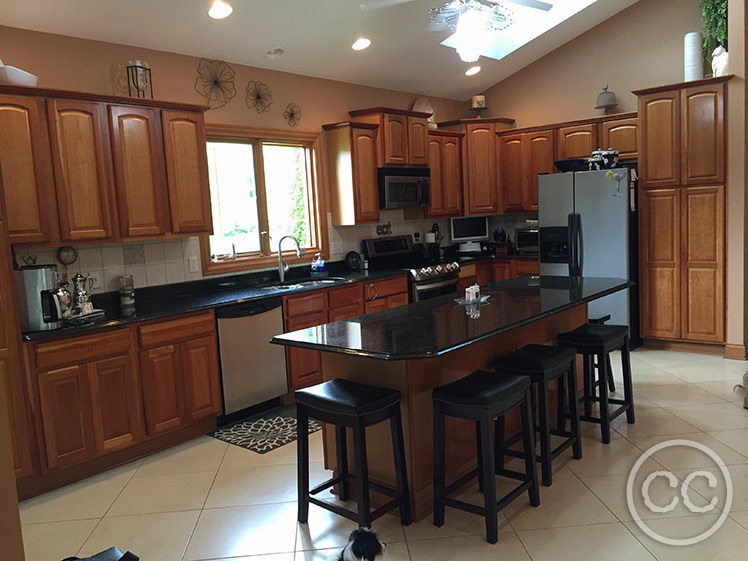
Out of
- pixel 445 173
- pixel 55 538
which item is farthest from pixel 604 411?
pixel 445 173

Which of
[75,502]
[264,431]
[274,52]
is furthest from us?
[274,52]

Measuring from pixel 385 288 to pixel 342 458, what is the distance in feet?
8.71

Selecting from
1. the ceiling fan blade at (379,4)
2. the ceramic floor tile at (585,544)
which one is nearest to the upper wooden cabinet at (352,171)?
the ceiling fan blade at (379,4)

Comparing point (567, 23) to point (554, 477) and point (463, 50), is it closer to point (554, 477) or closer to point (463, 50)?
point (463, 50)

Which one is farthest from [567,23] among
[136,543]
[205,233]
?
[136,543]

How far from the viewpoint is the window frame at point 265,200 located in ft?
16.0

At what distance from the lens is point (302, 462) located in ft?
9.21

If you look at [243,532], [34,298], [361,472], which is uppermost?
[34,298]

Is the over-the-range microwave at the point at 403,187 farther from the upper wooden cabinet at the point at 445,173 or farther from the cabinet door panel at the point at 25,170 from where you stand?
A: the cabinet door panel at the point at 25,170

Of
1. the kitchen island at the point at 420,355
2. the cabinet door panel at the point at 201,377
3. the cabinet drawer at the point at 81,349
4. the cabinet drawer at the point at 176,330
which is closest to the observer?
the kitchen island at the point at 420,355

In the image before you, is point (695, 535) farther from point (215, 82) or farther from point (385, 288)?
point (215, 82)

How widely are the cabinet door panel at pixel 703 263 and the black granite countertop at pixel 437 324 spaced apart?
1871 millimetres

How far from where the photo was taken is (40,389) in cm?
327

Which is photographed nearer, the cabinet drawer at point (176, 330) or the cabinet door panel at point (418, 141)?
the cabinet drawer at point (176, 330)
